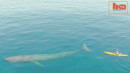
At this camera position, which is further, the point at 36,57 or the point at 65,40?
the point at 65,40

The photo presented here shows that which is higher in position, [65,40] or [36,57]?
[65,40]

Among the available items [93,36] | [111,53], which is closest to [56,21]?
[93,36]

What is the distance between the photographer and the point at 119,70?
23.0m

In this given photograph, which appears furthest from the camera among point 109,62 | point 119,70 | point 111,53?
point 111,53

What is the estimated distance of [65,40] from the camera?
110ft

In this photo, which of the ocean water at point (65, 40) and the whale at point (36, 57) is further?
the whale at point (36, 57)

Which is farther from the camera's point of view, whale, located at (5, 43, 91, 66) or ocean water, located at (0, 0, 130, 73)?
whale, located at (5, 43, 91, 66)

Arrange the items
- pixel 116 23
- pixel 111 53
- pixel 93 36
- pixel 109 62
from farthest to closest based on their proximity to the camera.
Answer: pixel 116 23 → pixel 93 36 → pixel 111 53 → pixel 109 62

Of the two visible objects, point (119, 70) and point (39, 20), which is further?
point (39, 20)

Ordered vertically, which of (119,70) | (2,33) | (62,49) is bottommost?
(119,70)

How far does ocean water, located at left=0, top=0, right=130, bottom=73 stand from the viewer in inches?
937

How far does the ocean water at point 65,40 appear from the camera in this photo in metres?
23.8

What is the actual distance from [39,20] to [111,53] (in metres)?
29.5

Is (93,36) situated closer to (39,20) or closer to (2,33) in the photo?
(39,20)
